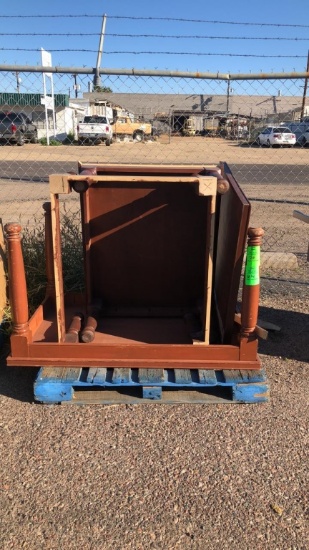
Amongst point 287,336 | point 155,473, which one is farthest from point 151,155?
point 155,473

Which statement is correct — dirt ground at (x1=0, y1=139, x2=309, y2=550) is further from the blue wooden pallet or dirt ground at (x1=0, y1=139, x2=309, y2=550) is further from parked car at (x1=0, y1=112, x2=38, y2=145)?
parked car at (x1=0, y1=112, x2=38, y2=145)

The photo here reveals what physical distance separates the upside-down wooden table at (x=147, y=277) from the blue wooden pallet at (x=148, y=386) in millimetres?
63

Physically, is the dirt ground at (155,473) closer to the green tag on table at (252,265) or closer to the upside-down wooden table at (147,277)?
the upside-down wooden table at (147,277)

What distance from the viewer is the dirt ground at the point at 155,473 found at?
233cm

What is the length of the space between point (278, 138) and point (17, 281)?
3211cm

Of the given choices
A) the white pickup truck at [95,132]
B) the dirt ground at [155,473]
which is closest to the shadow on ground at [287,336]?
the dirt ground at [155,473]

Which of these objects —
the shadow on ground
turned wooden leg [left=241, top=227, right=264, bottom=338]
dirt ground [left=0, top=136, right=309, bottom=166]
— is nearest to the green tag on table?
turned wooden leg [left=241, top=227, right=264, bottom=338]

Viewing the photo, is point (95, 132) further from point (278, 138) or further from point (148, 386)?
point (148, 386)

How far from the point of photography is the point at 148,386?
129 inches

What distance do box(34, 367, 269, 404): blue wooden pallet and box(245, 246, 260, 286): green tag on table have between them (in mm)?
648

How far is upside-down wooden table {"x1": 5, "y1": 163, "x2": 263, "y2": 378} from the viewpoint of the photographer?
326cm

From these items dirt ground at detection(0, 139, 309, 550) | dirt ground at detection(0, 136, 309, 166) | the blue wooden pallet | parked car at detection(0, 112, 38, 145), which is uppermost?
parked car at detection(0, 112, 38, 145)

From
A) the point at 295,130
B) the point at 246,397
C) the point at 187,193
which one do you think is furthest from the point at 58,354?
the point at 295,130

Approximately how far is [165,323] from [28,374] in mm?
1163
